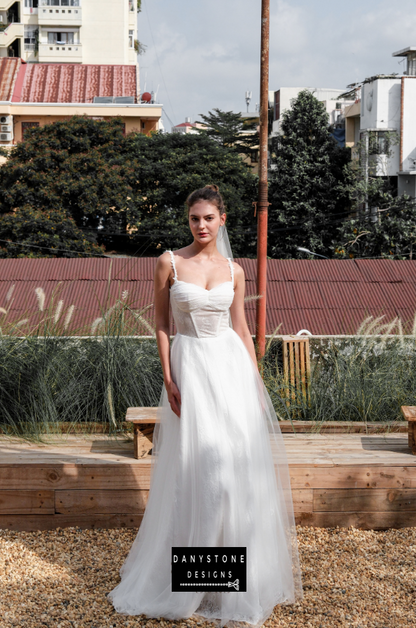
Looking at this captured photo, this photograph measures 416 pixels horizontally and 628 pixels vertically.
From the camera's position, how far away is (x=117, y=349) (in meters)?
4.44

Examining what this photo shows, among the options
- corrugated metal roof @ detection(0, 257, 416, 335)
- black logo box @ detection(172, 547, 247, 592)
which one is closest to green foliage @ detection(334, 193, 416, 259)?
corrugated metal roof @ detection(0, 257, 416, 335)

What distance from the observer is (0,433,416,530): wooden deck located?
11.6 feet

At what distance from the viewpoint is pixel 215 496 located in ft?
9.01

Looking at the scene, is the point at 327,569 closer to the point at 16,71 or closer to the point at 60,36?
the point at 16,71

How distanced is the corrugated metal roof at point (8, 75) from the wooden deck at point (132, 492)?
3611 cm

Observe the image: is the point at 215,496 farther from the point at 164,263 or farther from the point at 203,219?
the point at 203,219

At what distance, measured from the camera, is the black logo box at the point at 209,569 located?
8.91 ft

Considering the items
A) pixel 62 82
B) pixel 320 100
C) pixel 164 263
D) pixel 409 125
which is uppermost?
pixel 320 100

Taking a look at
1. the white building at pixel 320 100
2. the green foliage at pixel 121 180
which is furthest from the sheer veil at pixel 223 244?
the white building at pixel 320 100

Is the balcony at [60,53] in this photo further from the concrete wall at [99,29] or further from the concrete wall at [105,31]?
the concrete wall at [105,31]

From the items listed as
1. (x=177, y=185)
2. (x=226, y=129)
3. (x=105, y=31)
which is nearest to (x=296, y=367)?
(x=177, y=185)

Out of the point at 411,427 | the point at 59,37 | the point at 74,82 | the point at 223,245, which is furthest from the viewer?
the point at 59,37

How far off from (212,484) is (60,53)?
46888 millimetres

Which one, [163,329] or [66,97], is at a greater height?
A: [66,97]
